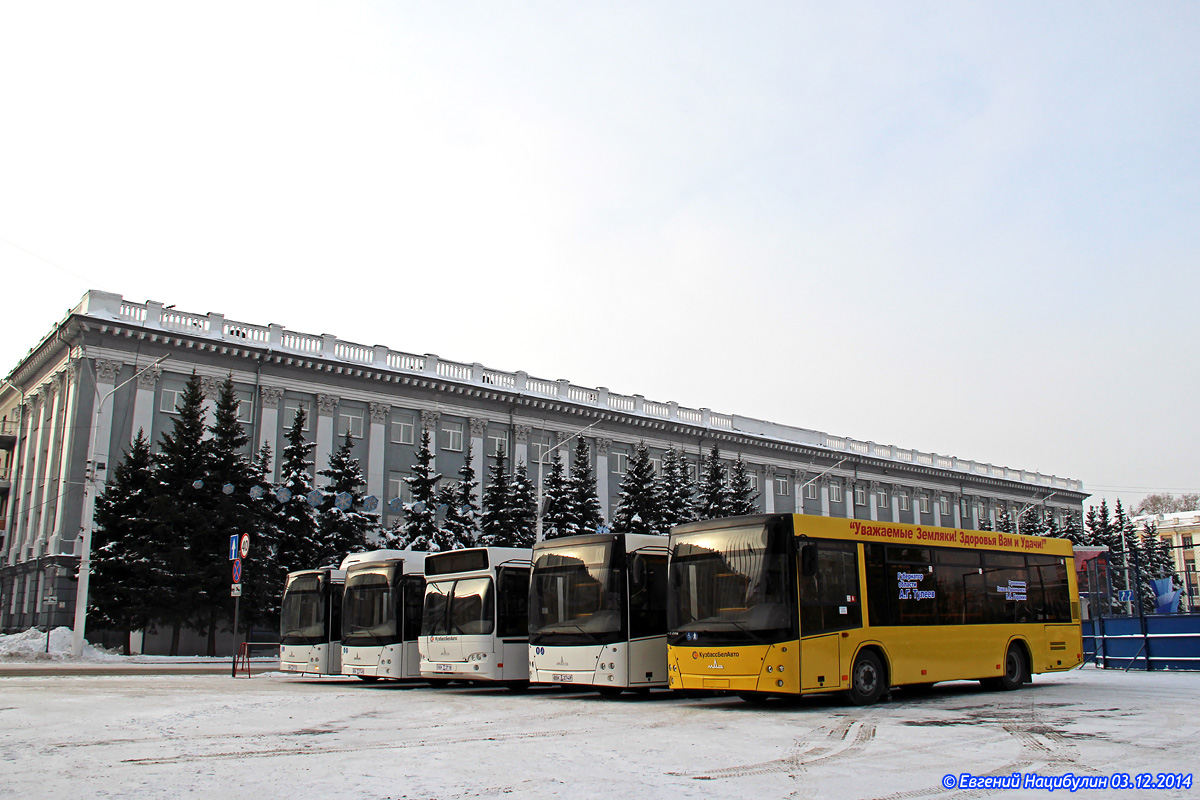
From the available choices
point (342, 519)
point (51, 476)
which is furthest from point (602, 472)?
point (51, 476)

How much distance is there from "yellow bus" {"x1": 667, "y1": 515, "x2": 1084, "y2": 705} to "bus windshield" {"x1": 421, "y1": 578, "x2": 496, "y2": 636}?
4.80 metres

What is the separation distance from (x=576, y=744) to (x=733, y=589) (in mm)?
4438

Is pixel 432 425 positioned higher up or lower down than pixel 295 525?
higher up

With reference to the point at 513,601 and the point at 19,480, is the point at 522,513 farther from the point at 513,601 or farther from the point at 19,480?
the point at 19,480

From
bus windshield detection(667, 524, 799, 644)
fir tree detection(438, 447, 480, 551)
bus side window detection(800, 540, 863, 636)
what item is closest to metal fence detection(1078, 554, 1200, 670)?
bus side window detection(800, 540, 863, 636)

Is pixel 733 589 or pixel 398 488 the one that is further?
pixel 398 488

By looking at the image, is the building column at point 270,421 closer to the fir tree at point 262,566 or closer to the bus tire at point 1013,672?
the fir tree at point 262,566

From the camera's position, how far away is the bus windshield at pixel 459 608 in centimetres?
1856

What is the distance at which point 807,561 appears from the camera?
45.7 ft

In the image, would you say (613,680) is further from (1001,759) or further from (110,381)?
(110,381)

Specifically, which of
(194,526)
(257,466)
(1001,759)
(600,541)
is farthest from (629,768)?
(257,466)

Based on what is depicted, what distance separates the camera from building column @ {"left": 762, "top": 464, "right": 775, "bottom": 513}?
66.0m

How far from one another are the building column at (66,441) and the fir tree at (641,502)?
76.9 feet

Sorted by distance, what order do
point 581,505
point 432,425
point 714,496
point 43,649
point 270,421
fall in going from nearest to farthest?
point 43,649
point 581,505
point 270,421
point 432,425
point 714,496
